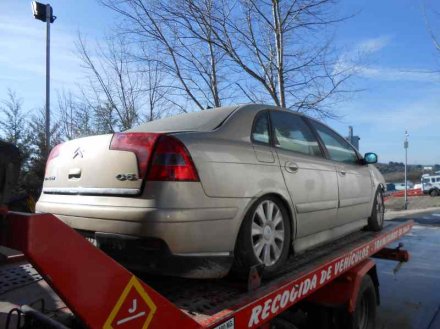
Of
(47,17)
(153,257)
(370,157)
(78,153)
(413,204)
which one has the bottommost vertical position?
(413,204)

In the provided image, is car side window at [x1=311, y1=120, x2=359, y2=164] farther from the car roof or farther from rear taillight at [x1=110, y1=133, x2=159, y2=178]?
rear taillight at [x1=110, y1=133, x2=159, y2=178]

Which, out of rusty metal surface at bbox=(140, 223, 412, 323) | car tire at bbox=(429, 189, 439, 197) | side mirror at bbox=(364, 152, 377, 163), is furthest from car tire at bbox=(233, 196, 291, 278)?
car tire at bbox=(429, 189, 439, 197)

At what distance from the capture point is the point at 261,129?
3.43 m

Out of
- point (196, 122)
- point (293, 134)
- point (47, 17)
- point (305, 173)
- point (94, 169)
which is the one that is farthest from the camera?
point (47, 17)

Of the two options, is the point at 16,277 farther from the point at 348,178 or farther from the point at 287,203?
the point at 348,178

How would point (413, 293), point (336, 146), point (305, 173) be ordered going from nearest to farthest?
point (305, 173)
point (336, 146)
point (413, 293)

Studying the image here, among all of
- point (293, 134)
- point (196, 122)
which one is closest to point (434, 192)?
point (293, 134)

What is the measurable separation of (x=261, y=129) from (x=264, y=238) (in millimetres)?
853

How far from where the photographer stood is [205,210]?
104 inches

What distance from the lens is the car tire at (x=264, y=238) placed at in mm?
2943

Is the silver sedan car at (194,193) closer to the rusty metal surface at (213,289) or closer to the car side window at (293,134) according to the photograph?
the car side window at (293,134)

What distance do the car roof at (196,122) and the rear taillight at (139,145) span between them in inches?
20.1

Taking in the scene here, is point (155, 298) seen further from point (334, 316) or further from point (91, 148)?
point (334, 316)

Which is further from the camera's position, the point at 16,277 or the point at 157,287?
the point at 16,277
